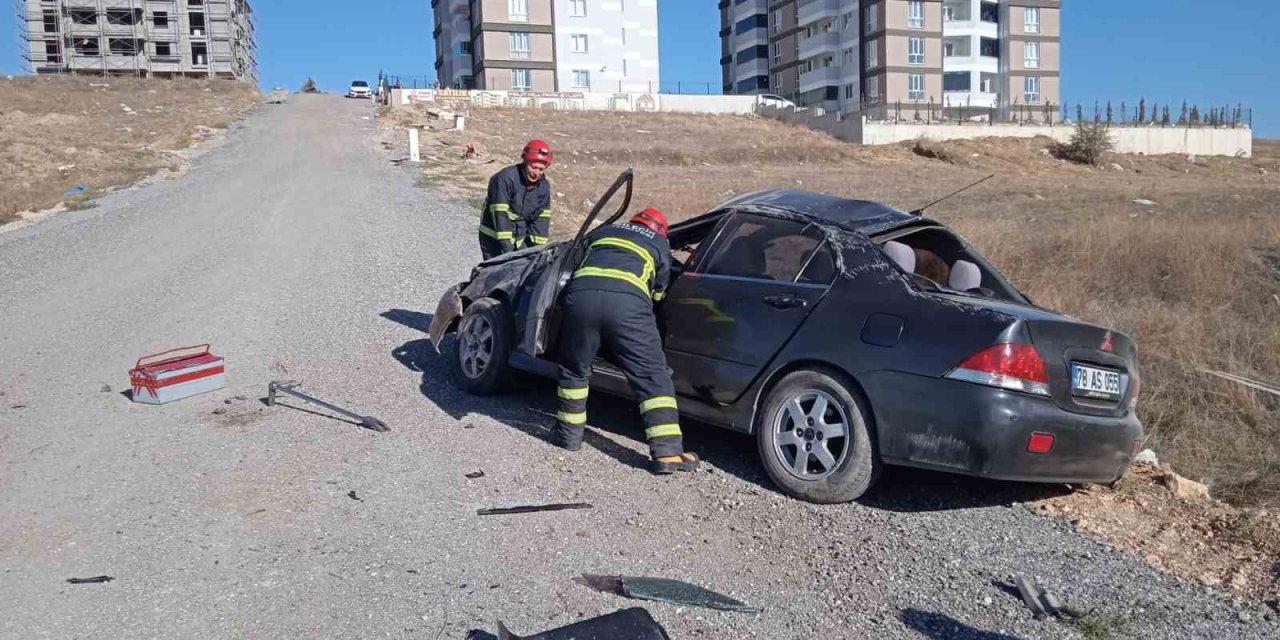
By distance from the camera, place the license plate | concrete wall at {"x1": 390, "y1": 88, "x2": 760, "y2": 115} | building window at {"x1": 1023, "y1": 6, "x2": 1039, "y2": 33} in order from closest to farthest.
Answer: the license plate → concrete wall at {"x1": 390, "y1": 88, "x2": 760, "y2": 115} → building window at {"x1": 1023, "y1": 6, "x2": 1039, "y2": 33}

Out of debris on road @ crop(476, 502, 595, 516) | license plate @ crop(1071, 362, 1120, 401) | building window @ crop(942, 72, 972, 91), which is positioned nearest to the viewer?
license plate @ crop(1071, 362, 1120, 401)

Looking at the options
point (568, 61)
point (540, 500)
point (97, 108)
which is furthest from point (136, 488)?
point (568, 61)

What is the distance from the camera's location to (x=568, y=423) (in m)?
5.71

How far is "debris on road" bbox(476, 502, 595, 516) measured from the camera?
15.6 ft

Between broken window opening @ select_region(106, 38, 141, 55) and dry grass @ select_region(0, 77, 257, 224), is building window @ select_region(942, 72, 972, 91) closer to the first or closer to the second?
dry grass @ select_region(0, 77, 257, 224)

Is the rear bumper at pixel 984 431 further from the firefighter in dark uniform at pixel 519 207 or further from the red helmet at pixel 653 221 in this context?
the firefighter in dark uniform at pixel 519 207

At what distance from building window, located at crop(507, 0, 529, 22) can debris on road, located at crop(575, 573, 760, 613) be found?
71.7 m

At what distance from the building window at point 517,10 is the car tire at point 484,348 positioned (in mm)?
68424

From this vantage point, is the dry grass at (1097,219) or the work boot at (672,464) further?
the dry grass at (1097,219)

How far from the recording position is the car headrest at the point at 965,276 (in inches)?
226

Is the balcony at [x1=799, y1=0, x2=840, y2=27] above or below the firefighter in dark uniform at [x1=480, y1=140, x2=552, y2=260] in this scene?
above

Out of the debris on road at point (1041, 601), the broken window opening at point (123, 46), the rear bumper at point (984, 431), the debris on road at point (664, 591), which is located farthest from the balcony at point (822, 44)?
the debris on road at point (664, 591)

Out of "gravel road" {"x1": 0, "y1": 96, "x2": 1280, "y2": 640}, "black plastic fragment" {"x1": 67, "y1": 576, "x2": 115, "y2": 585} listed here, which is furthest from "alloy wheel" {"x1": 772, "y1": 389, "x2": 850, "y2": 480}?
"black plastic fragment" {"x1": 67, "y1": 576, "x2": 115, "y2": 585}

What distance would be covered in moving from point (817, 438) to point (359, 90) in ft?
205
